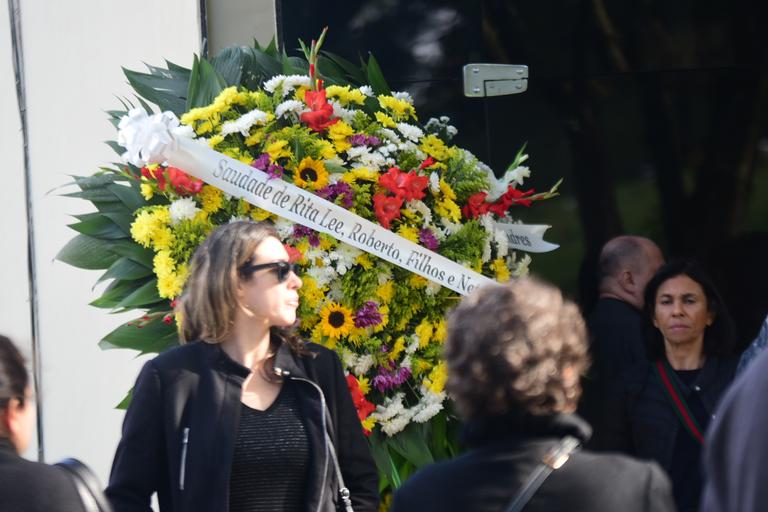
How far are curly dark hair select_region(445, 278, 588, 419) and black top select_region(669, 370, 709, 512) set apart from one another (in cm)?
173

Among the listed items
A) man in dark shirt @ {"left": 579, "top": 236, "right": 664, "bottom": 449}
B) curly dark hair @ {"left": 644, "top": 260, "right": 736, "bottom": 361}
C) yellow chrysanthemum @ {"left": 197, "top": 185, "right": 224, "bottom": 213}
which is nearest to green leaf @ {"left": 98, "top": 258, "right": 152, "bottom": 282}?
yellow chrysanthemum @ {"left": 197, "top": 185, "right": 224, "bottom": 213}

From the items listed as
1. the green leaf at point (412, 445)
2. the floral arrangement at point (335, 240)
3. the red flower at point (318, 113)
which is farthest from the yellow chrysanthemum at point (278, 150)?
the green leaf at point (412, 445)

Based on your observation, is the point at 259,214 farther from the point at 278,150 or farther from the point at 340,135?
the point at 340,135

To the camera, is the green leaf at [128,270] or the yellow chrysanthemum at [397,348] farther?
the green leaf at [128,270]

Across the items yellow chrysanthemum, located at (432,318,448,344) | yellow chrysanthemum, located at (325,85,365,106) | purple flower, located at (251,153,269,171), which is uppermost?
yellow chrysanthemum, located at (325,85,365,106)

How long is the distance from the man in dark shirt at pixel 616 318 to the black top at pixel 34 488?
2135mm

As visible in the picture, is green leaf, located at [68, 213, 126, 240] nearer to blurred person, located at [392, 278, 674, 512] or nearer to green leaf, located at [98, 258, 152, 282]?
green leaf, located at [98, 258, 152, 282]

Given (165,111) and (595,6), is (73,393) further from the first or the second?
(595,6)

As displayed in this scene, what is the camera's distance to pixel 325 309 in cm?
387

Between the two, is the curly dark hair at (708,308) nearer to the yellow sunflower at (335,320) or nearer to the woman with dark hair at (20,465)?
the yellow sunflower at (335,320)

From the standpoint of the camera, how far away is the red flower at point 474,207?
4164 millimetres

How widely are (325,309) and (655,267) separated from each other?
147cm

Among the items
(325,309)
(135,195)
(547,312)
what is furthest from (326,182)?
(547,312)

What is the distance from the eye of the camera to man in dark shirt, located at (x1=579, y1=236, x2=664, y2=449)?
428cm
